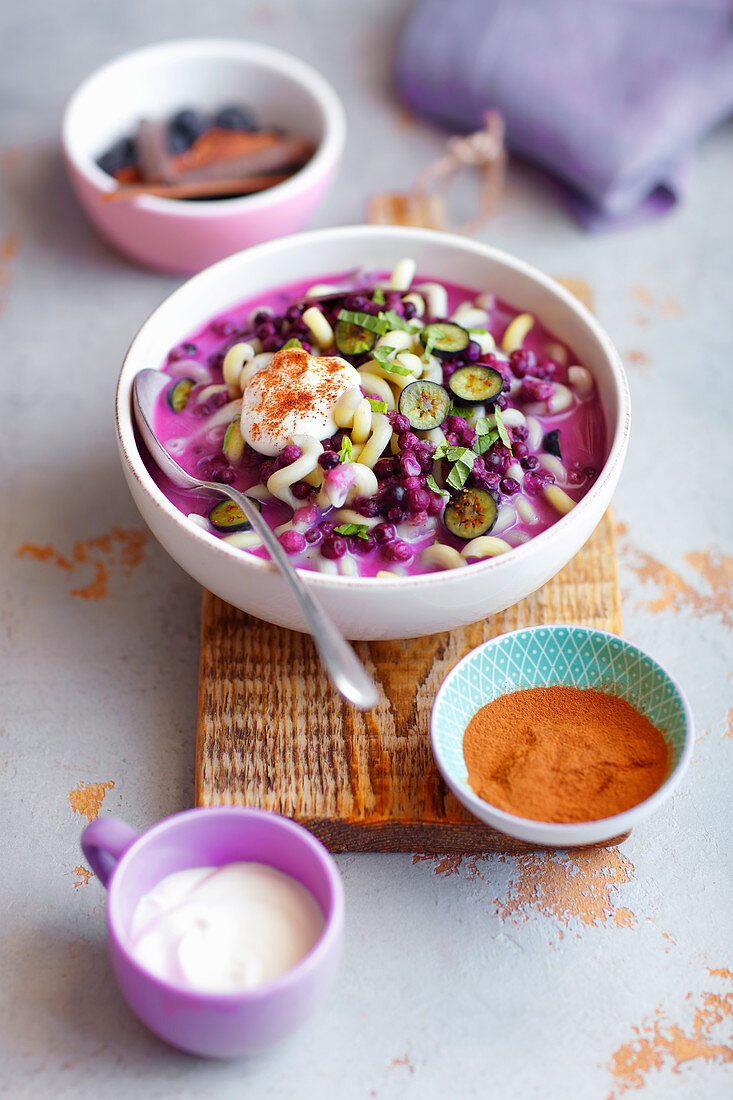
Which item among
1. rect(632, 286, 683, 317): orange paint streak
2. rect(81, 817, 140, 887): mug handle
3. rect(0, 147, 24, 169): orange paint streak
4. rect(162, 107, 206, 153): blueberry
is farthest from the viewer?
rect(0, 147, 24, 169): orange paint streak

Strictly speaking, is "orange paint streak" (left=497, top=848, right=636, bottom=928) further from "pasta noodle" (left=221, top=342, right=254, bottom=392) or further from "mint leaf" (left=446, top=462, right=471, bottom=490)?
"pasta noodle" (left=221, top=342, right=254, bottom=392)

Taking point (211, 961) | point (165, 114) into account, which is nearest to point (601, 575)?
point (211, 961)

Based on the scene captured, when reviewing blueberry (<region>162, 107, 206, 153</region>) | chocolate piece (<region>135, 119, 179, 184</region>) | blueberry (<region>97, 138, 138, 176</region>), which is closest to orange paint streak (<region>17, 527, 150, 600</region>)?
chocolate piece (<region>135, 119, 179, 184</region>)

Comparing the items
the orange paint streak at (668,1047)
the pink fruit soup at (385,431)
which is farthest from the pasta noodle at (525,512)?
the orange paint streak at (668,1047)

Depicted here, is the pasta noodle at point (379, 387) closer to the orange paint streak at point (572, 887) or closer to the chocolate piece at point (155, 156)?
the orange paint streak at point (572, 887)

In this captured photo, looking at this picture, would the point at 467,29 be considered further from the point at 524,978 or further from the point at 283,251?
the point at 524,978
